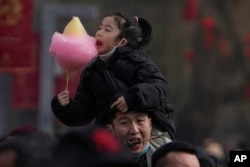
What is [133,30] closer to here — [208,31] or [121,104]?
[121,104]

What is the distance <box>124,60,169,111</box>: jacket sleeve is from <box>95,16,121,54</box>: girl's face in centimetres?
18

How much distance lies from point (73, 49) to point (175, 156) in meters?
1.13

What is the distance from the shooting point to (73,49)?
17.7 ft

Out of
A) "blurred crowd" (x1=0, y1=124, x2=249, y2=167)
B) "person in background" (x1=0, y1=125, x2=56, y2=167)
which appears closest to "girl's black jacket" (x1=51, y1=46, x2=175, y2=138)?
"person in background" (x1=0, y1=125, x2=56, y2=167)

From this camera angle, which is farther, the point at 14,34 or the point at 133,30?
the point at 14,34

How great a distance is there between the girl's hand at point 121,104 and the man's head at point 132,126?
0.07 m

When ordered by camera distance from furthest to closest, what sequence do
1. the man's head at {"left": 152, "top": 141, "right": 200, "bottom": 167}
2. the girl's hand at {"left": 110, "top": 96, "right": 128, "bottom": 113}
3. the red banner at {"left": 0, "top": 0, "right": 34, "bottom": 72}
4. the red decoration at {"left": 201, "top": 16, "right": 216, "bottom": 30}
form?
1. the red decoration at {"left": 201, "top": 16, "right": 216, "bottom": 30}
2. the red banner at {"left": 0, "top": 0, "right": 34, "bottom": 72}
3. the girl's hand at {"left": 110, "top": 96, "right": 128, "bottom": 113}
4. the man's head at {"left": 152, "top": 141, "right": 200, "bottom": 167}

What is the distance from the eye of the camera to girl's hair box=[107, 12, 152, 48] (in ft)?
17.4

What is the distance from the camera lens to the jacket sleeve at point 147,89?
5016 millimetres

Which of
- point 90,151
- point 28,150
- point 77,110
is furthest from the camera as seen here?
point 77,110

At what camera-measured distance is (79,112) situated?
5.23 metres

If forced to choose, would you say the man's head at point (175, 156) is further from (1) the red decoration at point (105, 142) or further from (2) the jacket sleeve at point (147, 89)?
(1) the red decoration at point (105, 142)

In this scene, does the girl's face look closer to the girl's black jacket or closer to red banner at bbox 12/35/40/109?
the girl's black jacket

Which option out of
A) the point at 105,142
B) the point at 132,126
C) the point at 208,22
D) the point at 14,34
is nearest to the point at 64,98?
the point at 132,126
